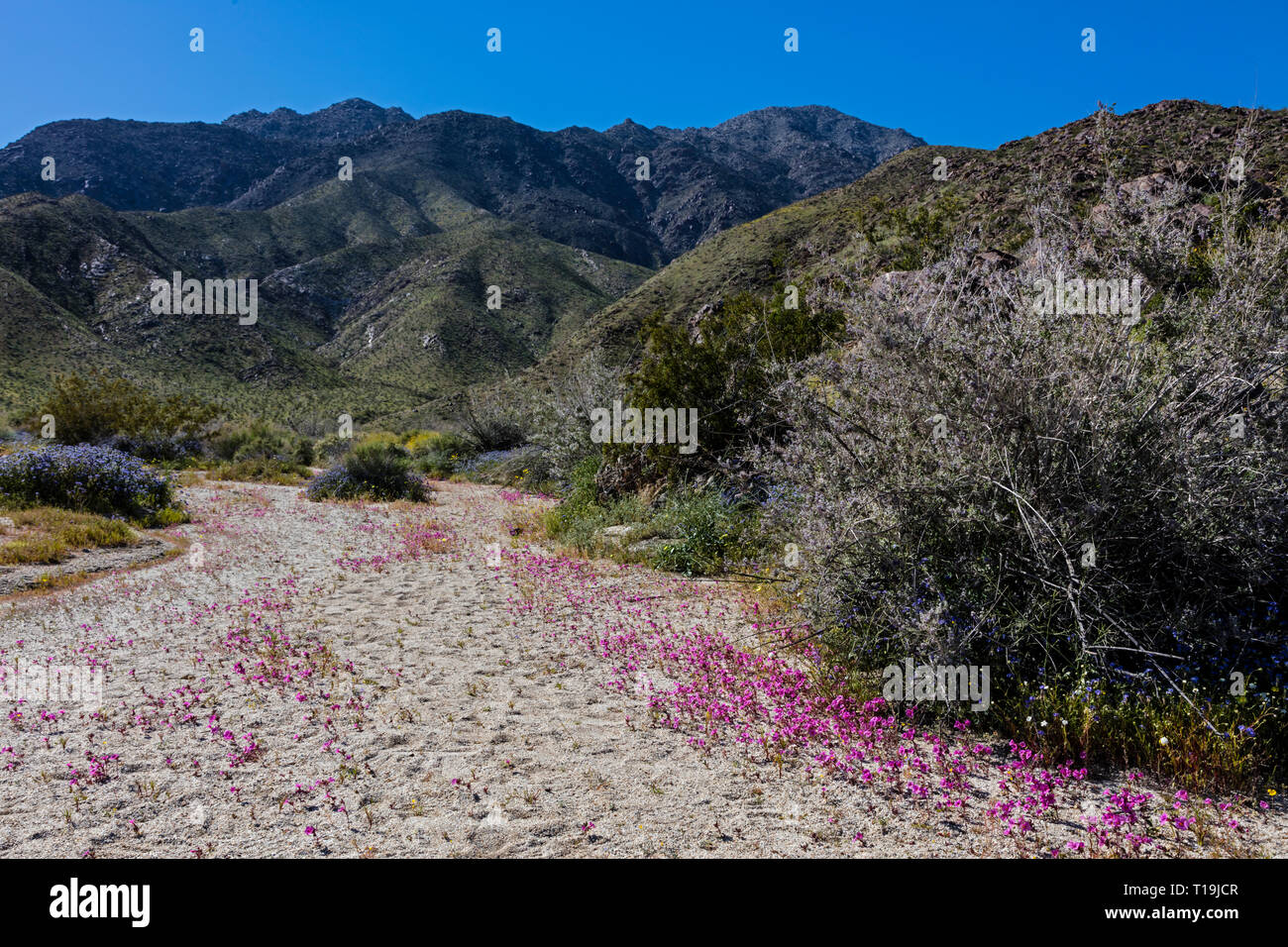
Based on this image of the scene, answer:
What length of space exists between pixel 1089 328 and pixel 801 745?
2.77m

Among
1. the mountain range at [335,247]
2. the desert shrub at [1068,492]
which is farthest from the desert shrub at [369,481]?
the mountain range at [335,247]

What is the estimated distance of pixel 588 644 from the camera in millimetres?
5285

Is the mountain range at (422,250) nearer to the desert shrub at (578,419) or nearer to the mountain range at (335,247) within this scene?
the mountain range at (335,247)

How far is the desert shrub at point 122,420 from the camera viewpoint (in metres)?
16.8

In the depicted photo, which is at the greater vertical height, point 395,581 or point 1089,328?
point 1089,328

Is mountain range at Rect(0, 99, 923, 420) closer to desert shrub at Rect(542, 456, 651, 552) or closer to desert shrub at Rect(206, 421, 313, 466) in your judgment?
desert shrub at Rect(206, 421, 313, 466)

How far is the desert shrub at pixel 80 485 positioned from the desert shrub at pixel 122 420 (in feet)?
22.1

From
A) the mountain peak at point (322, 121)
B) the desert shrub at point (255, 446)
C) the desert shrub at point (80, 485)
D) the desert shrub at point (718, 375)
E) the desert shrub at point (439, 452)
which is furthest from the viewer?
the mountain peak at point (322, 121)

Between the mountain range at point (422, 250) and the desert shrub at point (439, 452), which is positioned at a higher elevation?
the mountain range at point (422, 250)

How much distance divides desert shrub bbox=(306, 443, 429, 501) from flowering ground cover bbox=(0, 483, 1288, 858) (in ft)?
25.8

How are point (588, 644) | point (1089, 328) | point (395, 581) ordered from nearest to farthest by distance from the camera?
point (1089, 328)
point (588, 644)
point (395, 581)

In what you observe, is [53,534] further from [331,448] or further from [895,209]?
[895,209]
